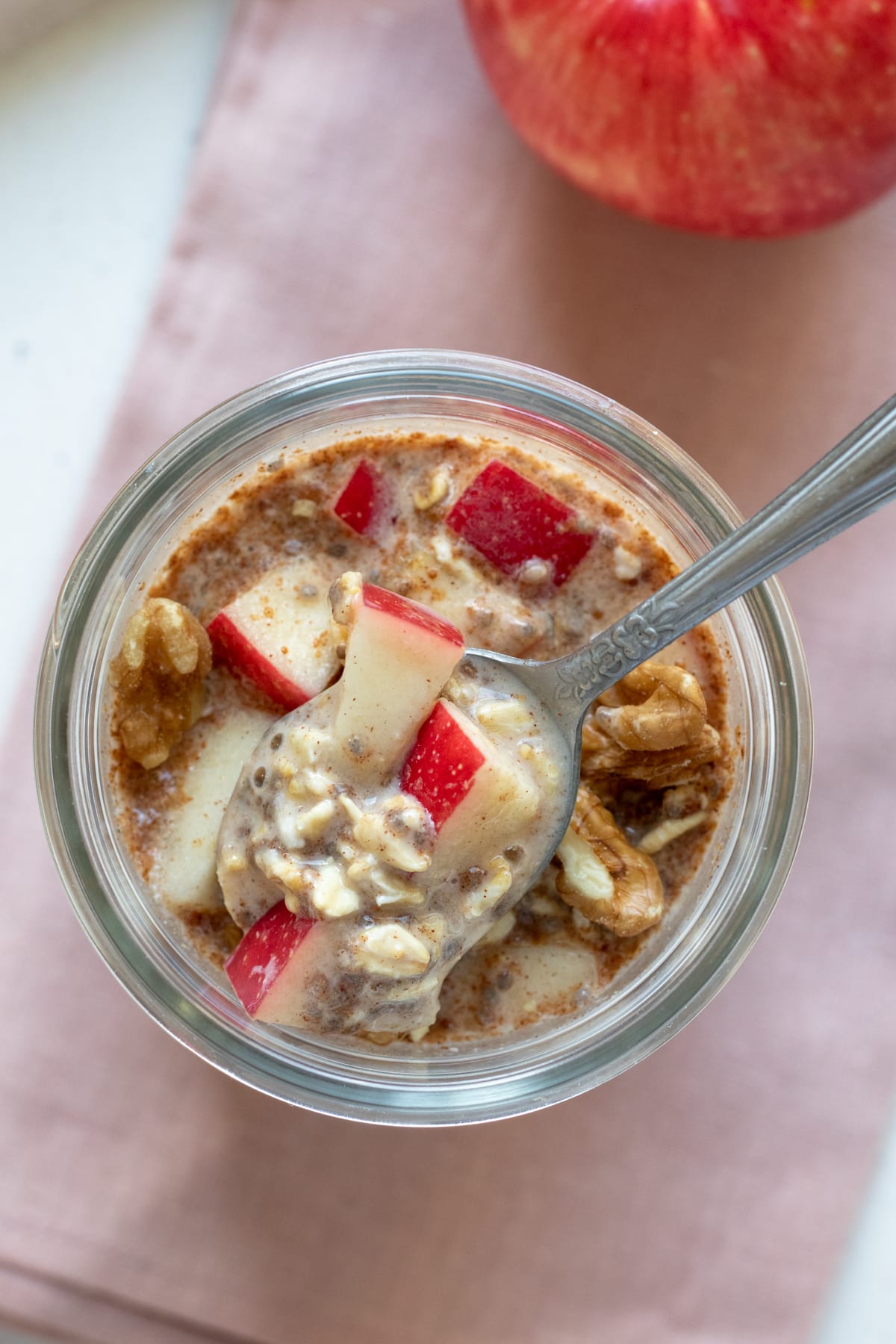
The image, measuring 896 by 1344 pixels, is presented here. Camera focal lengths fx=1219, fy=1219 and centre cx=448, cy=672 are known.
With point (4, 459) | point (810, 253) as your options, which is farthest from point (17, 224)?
point (810, 253)

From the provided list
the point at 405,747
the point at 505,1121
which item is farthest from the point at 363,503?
the point at 505,1121

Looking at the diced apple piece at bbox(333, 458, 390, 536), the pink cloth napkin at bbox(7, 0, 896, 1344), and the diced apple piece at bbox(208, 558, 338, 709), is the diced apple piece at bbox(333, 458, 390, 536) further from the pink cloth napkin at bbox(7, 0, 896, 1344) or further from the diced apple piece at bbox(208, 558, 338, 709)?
the pink cloth napkin at bbox(7, 0, 896, 1344)

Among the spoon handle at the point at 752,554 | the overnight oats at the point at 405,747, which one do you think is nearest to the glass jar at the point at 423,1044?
the overnight oats at the point at 405,747

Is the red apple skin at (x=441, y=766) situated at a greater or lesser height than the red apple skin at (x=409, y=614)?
lesser

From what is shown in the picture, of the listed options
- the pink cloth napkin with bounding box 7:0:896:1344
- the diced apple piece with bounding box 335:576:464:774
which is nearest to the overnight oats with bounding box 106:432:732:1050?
the diced apple piece with bounding box 335:576:464:774

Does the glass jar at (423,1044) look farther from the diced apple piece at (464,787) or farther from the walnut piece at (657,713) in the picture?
the diced apple piece at (464,787)

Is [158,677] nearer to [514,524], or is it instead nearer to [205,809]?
[205,809]
